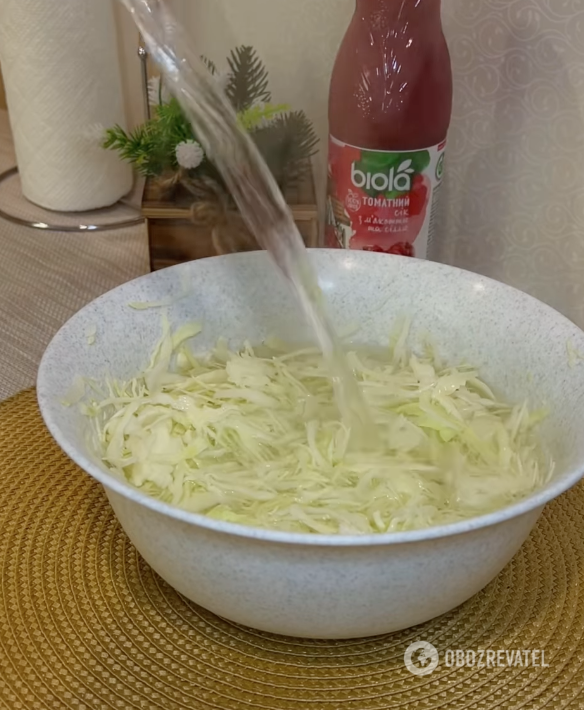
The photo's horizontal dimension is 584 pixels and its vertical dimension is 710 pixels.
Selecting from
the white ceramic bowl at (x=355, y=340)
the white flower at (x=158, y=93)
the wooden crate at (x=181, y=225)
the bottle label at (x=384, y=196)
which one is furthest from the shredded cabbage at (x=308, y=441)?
the white flower at (x=158, y=93)

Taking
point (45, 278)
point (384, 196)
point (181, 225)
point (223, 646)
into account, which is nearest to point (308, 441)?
point (223, 646)

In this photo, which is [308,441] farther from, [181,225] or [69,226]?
[69,226]

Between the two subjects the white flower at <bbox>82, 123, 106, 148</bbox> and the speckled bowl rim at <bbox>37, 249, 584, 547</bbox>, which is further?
the white flower at <bbox>82, 123, 106, 148</bbox>

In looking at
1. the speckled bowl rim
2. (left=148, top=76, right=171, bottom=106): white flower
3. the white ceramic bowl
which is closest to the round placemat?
the white ceramic bowl

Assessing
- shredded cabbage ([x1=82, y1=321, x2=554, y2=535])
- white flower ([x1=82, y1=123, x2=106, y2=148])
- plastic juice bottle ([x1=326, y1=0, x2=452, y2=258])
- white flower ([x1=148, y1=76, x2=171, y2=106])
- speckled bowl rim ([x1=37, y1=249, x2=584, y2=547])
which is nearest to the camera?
speckled bowl rim ([x1=37, y1=249, x2=584, y2=547])

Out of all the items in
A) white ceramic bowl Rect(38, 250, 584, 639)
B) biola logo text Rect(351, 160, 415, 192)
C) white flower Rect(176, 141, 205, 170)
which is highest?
biola logo text Rect(351, 160, 415, 192)

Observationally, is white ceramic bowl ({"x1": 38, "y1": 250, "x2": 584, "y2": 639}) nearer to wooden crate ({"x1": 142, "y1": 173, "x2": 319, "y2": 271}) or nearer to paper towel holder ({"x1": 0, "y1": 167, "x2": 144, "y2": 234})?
wooden crate ({"x1": 142, "y1": 173, "x2": 319, "y2": 271})

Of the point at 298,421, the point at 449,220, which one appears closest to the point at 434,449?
the point at 298,421

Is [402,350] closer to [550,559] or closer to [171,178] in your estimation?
[550,559]
